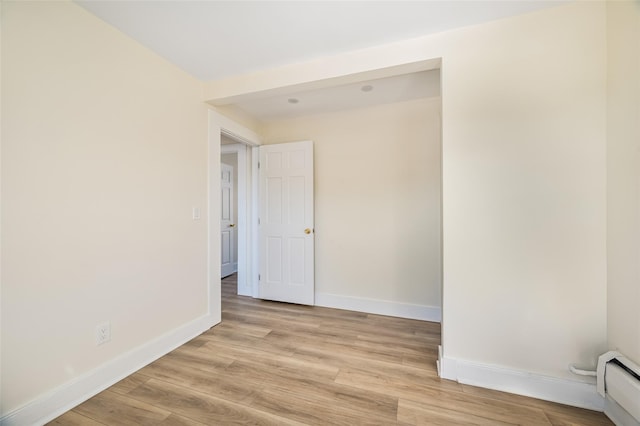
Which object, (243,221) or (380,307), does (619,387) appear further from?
(243,221)

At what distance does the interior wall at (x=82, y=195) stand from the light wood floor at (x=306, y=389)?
1.23ft

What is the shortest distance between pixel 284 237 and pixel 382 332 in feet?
5.35

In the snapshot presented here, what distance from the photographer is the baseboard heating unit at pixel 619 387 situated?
47.7 inches

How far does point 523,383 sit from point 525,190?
126cm

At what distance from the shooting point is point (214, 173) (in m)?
2.57

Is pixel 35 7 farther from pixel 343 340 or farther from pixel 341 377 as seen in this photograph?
pixel 343 340

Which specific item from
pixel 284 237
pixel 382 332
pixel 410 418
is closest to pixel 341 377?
pixel 410 418

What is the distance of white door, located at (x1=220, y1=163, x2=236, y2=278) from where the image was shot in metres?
4.64

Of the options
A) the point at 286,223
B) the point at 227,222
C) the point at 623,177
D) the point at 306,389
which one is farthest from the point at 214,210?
the point at 623,177

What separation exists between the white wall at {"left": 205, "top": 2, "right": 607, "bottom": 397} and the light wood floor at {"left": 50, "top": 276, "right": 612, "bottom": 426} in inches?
9.0

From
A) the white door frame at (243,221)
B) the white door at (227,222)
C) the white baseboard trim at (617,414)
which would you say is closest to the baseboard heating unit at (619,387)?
the white baseboard trim at (617,414)

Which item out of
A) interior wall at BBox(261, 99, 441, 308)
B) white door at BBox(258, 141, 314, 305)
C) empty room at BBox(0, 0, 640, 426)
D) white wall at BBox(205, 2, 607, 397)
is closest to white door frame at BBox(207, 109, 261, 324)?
empty room at BBox(0, 0, 640, 426)

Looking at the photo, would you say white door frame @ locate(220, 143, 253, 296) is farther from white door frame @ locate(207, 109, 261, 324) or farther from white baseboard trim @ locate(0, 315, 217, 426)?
white baseboard trim @ locate(0, 315, 217, 426)

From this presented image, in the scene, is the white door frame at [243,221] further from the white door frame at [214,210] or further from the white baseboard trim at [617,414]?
the white baseboard trim at [617,414]
